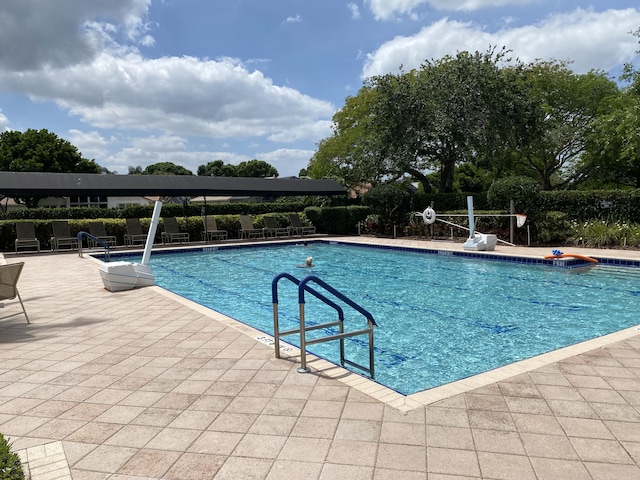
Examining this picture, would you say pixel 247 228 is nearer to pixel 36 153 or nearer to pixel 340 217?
pixel 340 217

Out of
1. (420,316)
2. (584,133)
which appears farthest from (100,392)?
(584,133)

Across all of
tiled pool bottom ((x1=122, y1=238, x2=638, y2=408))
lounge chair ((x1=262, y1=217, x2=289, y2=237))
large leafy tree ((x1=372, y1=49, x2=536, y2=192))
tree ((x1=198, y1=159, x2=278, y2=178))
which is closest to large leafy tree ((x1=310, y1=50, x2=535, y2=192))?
large leafy tree ((x1=372, y1=49, x2=536, y2=192))

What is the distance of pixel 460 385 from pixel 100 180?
1707 cm

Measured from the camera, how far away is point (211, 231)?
18.2m

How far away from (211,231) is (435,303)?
40.4ft

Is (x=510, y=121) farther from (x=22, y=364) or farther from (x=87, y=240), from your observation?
(x=22, y=364)

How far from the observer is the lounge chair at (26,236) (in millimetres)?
14672

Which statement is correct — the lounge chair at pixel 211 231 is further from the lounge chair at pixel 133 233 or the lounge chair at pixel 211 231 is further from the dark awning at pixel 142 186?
the lounge chair at pixel 133 233

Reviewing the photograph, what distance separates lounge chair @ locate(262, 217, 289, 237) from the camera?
1930cm

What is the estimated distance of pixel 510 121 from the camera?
2175cm

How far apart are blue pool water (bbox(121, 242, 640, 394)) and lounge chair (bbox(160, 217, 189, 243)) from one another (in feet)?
11.5

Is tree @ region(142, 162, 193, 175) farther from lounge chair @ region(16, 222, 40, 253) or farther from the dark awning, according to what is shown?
lounge chair @ region(16, 222, 40, 253)

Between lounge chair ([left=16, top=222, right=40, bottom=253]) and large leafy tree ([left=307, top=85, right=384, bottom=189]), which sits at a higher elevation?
large leafy tree ([left=307, top=85, right=384, bottom=189])

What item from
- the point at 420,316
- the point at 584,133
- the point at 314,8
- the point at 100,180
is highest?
the point at 314,8
